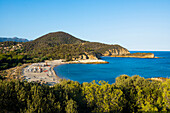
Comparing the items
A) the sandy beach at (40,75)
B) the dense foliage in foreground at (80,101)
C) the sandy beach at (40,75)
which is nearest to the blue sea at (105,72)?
the sandy beach at (40,75)

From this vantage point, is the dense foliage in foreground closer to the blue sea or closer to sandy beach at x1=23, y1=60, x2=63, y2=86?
sandy beach at x1=23, y1=60, x2=63, y2=86

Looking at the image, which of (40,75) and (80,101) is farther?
(40,75)

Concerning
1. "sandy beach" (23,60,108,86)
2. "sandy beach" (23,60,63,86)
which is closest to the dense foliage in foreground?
"sandy beach" (23,60,108,86)

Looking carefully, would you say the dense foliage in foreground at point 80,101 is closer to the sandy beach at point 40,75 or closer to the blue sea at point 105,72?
the sandy beach at point 40,75

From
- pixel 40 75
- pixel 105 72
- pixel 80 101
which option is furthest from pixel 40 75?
pixel 80 101

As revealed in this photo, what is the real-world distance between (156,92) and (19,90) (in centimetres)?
1532

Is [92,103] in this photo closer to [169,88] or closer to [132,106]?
[132,106]

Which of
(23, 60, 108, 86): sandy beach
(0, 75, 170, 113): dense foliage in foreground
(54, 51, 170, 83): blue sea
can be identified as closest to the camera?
(0, 75, 170, 113): dense foliage in foreground

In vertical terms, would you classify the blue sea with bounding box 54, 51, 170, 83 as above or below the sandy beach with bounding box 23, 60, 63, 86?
below

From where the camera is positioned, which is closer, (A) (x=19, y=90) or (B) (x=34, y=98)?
(B) (x=34, y=98)

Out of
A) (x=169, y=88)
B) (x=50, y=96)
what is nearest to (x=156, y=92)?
(x=169, y=88)

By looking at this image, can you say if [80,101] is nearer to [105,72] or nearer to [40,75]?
[40,75]

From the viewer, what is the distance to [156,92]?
14.6 m

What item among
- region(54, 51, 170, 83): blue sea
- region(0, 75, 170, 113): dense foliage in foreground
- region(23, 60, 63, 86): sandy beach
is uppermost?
region(0, 75, 170, 113): dense foliage in foreground
